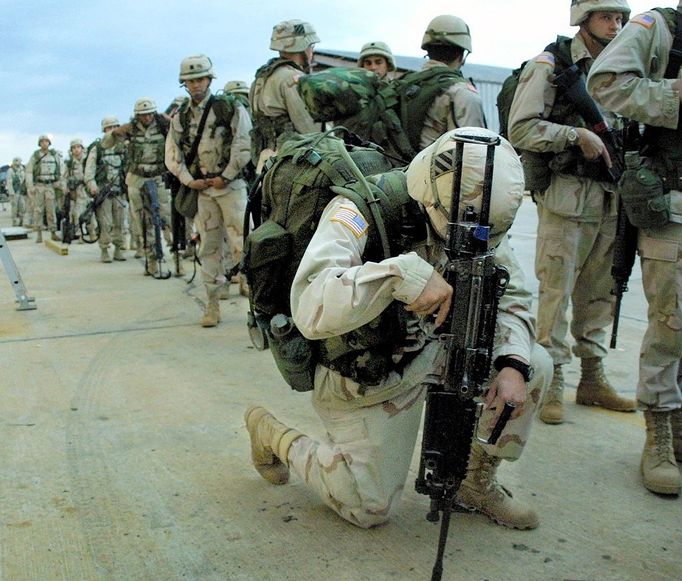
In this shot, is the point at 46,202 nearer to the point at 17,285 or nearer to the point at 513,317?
the point at 17,285

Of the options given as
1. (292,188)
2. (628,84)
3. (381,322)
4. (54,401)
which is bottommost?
(54,401)

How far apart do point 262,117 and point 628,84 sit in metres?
3.52

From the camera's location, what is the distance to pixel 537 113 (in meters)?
3.35

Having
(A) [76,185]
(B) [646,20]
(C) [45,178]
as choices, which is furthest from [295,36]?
(C) [45,178]

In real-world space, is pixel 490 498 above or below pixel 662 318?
below

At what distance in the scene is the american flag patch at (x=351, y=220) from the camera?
2.11 m

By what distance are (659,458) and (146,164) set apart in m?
7.04

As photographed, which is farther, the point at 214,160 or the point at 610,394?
the point at 214,160

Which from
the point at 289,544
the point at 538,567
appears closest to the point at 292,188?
the point at 289,544

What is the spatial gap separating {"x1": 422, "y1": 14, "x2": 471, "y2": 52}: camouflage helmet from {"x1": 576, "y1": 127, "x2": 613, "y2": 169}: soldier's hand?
44.2 inches

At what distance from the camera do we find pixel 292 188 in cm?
238

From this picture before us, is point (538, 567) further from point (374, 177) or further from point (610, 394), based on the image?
point (610, 394)

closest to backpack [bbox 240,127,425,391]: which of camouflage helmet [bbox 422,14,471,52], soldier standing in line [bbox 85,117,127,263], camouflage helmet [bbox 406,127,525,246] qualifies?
camouflage helmet [bbox 406,127,525,246]

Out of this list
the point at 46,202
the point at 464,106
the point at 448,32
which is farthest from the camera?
the point at 46,202
